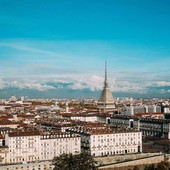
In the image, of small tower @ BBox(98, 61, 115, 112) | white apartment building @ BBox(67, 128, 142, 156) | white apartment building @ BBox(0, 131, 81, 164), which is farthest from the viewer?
small tower @ BBox(98, 61, 115, 112)

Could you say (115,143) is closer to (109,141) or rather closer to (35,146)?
(109,141)

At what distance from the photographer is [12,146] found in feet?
161

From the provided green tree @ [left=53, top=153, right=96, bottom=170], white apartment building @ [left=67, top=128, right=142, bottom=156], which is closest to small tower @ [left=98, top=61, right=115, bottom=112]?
white apartment building @ [left=67, top=128, right=142, bottom=156]

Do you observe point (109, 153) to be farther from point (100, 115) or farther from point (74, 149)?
point (100, 115)

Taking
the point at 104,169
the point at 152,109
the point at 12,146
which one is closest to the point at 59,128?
the point at 12,146

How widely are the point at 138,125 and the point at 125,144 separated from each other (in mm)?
24999

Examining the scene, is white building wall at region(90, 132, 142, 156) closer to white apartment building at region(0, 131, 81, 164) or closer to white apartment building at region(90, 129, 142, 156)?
white apartment building at region(90, 129, 142, 156)

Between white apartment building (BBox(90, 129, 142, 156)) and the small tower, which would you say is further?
the small tower

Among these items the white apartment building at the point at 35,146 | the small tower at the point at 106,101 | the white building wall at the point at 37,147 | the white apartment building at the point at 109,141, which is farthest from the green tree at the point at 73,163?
the small tower at the point at 106,101

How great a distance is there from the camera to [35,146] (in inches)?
1992

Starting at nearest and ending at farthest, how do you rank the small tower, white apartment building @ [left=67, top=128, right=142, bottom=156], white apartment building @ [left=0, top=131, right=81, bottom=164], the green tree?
the green tree → white apartment building @ [left=0, top=131, right=81, bottom=164] → white apartment building @ [left=67, top=128, right=142, bottom=156] → the small tower

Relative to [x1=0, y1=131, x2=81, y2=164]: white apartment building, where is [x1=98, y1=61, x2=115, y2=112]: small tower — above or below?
Answer: above

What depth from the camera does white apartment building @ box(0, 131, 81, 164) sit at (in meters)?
49.1

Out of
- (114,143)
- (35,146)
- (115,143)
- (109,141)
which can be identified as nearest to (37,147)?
(35,146)
